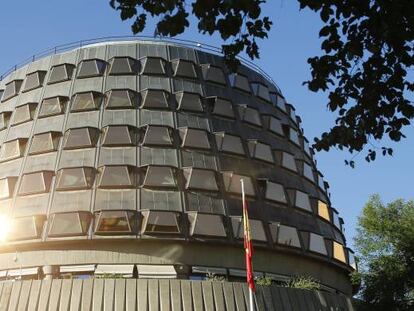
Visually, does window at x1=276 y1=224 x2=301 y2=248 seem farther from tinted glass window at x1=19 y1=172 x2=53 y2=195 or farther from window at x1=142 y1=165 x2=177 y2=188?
tinted glass window at x1=19 y1=172 x2=53 y2=195

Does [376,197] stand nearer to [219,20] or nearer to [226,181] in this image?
[226,181]

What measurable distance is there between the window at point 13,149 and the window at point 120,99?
A: 20.4 ft

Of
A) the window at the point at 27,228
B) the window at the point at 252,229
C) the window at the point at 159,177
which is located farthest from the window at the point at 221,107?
the window at the point at 27,228

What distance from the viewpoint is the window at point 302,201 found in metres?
40.7

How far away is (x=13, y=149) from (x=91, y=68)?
7.71 metres

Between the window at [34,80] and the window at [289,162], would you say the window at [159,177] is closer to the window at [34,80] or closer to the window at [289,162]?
the window at [289,162]

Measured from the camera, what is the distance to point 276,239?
36.9m

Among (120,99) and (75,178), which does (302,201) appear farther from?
(75,178)

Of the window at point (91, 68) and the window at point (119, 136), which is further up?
the window at point (91, 68)

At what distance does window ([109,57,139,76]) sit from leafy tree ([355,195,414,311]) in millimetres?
19404

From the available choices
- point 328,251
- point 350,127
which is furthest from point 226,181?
point 350,127

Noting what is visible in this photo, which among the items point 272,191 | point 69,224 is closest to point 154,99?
point 272,191

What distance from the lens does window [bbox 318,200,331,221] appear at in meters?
43.0

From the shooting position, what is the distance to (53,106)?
40719mm
